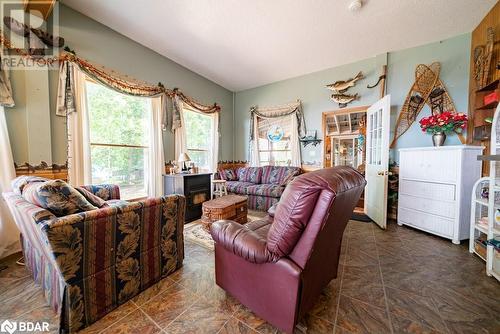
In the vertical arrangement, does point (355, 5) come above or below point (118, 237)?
above

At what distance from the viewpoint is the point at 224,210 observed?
2.47 meters

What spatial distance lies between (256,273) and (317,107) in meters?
3.81

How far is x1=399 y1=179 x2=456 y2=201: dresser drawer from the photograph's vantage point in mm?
2385

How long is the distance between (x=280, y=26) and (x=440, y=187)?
3.07m

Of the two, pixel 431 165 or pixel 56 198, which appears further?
pixel 431 165

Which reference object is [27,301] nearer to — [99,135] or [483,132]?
[99,135]

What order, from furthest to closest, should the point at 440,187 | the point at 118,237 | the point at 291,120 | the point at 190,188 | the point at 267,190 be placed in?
1. the point at 291,120
2. the point at 267,190
3. the point at 190,188
4. the point at 440,187
5. the point at 118,237

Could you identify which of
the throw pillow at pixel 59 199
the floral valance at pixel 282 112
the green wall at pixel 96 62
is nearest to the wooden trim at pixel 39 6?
the green wall at pixel 96 62

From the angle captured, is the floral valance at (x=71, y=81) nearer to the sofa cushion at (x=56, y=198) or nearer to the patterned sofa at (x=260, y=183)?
the sofa cushion at (x=56, y=198)

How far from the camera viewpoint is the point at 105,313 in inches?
50.6

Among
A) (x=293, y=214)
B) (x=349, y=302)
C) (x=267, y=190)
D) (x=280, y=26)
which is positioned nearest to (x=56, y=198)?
(x=293, y=214)

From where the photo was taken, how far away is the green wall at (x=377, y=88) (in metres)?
2.88

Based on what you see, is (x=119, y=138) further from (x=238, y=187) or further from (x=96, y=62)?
(x=238, y=187)

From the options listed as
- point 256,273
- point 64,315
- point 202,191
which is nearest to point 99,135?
point 202,191
